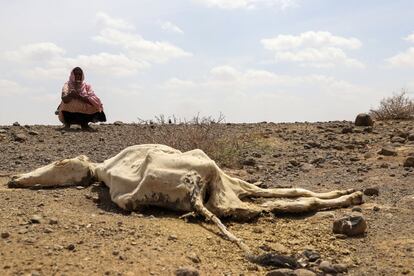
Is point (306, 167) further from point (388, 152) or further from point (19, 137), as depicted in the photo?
point (19, 137)

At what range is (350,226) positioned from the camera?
16.1 ft

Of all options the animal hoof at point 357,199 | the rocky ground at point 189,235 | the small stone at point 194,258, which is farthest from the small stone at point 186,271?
the animal hoof at point 357,199

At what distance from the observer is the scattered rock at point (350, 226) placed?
193 inches

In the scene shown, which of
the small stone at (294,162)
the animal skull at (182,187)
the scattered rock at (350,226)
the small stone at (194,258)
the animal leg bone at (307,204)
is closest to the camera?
the small stone at (194,258)

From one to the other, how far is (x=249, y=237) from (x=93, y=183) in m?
2.07

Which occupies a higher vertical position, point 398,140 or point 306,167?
point 398,140

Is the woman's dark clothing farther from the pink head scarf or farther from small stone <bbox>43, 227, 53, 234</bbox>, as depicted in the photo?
small stone <bbox>43, 227, 53, 234</bbox>

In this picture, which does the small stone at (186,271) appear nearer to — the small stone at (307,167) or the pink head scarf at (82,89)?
the small stone at (307,167)

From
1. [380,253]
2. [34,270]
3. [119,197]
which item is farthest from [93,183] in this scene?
[380,253]

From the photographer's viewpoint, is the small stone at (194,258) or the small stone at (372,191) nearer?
the small stone at (194,258)

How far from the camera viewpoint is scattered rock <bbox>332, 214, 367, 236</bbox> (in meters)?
4.89

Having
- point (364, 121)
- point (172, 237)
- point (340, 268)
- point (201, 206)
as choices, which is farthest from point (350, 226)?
point (364, 121)

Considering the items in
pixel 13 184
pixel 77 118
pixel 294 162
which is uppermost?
pixel 77 118

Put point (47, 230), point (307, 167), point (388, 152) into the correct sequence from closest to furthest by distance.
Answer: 1. point (47, 230)
2. point (307, 167)
3. point (388, 152)
